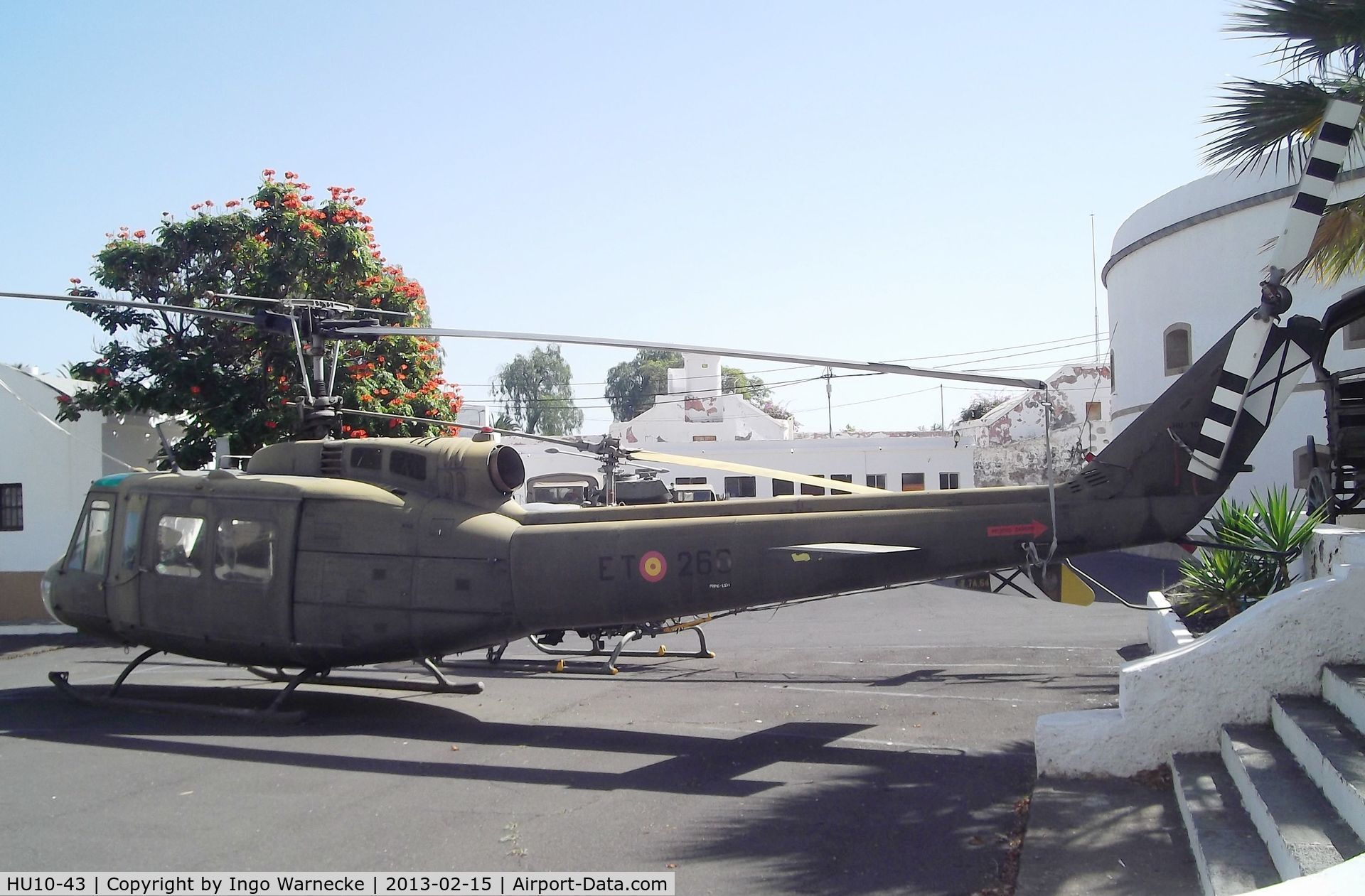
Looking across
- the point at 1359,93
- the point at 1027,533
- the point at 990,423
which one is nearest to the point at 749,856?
the point at 1027,533

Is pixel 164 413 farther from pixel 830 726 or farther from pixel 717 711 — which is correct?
pixel 830 726

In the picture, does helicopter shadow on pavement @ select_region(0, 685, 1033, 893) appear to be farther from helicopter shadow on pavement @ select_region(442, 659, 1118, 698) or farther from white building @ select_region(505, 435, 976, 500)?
white building @ select_region(505, 435, 976, 500)

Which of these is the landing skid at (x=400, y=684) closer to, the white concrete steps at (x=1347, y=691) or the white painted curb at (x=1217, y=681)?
the white painted curb at (x=1217, y=681)

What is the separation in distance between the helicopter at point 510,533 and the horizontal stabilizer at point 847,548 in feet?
0.08

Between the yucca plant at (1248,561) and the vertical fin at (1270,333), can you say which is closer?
the vertical fin at (1270,333)

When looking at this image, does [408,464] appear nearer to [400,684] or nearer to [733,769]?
[400,684]

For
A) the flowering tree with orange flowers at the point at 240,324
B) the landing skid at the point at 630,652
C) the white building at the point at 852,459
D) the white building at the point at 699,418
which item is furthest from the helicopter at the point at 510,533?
the white building at the point at 699,418

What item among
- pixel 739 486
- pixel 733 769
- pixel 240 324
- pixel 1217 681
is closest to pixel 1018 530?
pixel 1217 681

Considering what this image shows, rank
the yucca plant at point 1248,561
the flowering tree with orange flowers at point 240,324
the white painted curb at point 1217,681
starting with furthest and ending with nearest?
the flowering tree with orange flowers at point 240,324
the yucca plant at point 1248,561
the white painted curb at point 1217,681

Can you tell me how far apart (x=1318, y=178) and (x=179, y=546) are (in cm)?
1022

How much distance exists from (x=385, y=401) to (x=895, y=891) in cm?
1315

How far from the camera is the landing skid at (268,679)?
925cm

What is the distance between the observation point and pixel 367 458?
9.79m

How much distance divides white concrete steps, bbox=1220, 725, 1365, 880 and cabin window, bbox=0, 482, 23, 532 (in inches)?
770
